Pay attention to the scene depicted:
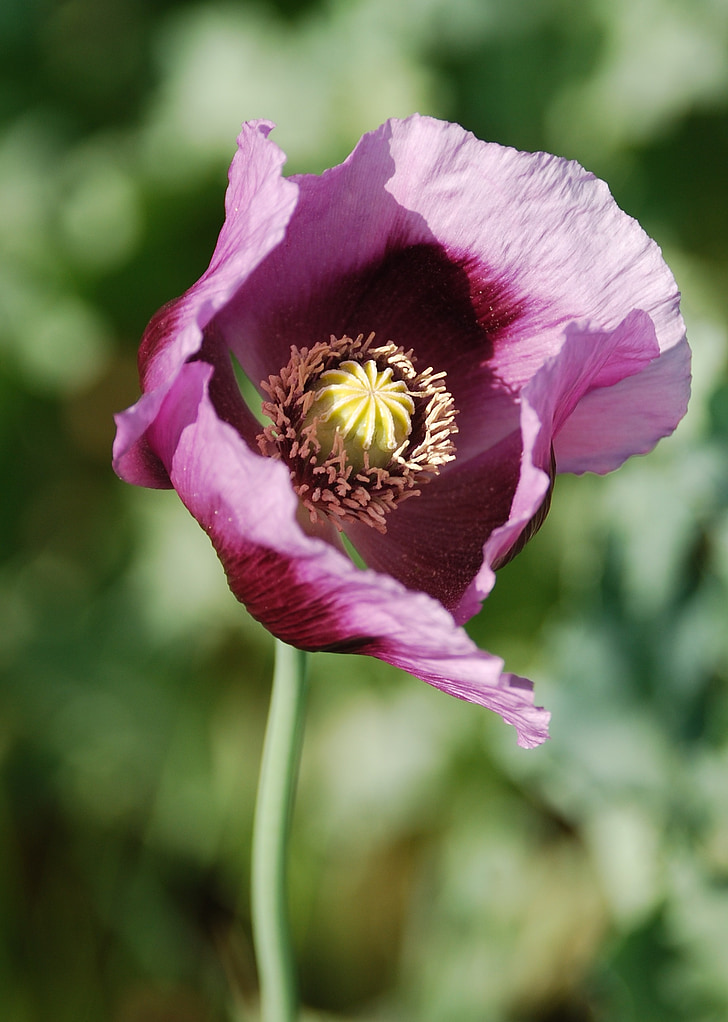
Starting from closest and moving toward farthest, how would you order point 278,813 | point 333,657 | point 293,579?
point 293,579 < point 278,813 < point 333,657

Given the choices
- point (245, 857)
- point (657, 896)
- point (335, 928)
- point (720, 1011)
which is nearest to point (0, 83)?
point (245, 857)

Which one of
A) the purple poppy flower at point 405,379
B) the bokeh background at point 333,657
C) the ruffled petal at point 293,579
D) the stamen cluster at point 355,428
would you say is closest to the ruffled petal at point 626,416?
the purple poppy flower at point 405,379

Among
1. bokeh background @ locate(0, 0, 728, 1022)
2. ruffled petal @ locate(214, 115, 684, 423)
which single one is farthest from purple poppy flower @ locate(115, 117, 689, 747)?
bokeh background @ locate(0, 0, 728, 1022)

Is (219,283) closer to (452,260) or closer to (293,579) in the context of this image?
(293,579)

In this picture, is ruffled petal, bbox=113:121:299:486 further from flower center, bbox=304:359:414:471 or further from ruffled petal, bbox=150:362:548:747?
flower center, bbox=304:359:414:471

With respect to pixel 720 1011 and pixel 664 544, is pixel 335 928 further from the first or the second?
pixel 664 544

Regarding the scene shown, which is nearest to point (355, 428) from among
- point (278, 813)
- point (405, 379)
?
point (405, 379)

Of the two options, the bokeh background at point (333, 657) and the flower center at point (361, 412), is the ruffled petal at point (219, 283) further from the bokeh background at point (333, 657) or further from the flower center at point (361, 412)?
the bokeh background at point (333, 657)
